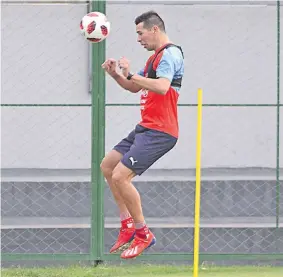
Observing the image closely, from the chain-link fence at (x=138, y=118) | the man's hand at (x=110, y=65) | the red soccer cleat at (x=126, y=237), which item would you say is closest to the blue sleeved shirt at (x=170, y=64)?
the man's hand at (x=110, y=65)

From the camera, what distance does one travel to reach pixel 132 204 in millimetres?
8336

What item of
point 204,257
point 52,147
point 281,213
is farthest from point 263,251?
point 52,147

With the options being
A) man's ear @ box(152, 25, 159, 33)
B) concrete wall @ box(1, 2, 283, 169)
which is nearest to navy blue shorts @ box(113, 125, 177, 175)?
man's ear @ box(152, 25, 159, 33)

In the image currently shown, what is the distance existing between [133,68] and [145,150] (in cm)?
495

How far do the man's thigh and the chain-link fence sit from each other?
9.29 ft

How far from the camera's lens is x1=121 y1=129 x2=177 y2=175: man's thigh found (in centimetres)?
827

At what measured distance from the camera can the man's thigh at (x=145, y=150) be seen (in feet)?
27.1

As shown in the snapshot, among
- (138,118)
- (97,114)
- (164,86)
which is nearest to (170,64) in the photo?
(164,86)

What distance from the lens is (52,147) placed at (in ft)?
44.2

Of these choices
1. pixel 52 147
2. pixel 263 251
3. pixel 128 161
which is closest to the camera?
pixel 128 161

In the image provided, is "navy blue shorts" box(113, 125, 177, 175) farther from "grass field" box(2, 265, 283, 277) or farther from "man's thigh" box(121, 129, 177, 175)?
"grass field" box(2, 265, 283, 277)

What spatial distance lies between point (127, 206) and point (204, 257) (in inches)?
80.9

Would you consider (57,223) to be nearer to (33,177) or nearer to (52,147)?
(33,177)

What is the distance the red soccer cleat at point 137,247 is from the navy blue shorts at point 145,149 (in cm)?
56
